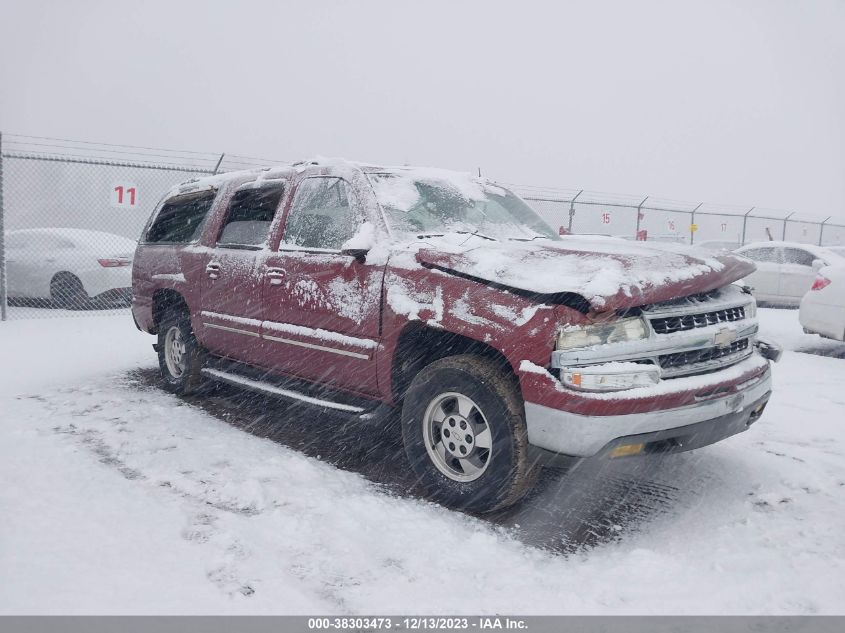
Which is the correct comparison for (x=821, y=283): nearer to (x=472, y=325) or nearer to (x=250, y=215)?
(x=472, y=325)

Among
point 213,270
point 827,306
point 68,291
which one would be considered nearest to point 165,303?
point 213,270

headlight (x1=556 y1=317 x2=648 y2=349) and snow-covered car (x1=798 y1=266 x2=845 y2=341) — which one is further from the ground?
headlight (x1=556 y1=317 x2=648 y2=349)

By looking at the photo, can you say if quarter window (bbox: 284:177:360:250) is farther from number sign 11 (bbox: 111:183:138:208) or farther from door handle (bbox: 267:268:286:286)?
number sign 11 (bbox: 111:183:138:208)

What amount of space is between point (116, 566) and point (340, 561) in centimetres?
98

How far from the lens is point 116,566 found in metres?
2.99

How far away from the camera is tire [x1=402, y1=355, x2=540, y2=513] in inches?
134

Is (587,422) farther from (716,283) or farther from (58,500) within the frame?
(58,500)

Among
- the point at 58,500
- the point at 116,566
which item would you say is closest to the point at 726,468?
the point at 116,566

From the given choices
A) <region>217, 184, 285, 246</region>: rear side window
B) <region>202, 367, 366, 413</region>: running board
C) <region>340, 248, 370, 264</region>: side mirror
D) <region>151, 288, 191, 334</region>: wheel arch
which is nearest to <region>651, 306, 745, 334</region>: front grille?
<region>340, 248, 370, 264</region>: side mirror

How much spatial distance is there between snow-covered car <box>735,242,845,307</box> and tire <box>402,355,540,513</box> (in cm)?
1056

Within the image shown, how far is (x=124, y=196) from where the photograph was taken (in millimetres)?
10953

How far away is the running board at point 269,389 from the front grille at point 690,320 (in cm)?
181

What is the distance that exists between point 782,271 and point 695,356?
1080cm
